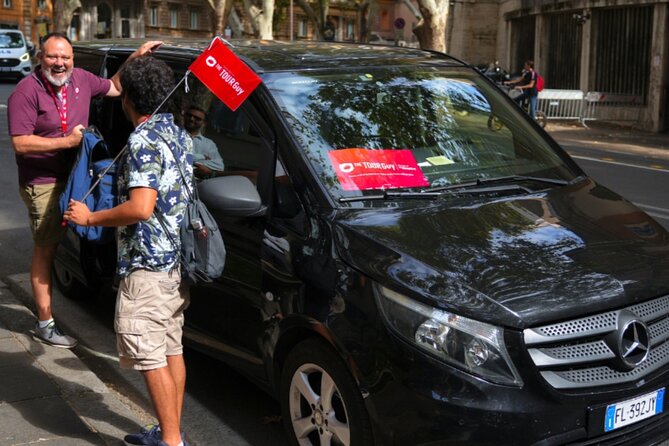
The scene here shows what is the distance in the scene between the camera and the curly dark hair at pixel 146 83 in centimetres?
358

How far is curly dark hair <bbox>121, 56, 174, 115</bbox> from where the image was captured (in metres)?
3.58

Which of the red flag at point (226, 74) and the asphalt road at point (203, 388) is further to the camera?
the asphalt road at point (203, 388)

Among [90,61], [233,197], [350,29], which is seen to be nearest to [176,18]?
[350,29]

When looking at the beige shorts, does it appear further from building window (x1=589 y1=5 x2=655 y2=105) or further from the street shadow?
building window (x1=589 y1=5 x2=655 y2=105)

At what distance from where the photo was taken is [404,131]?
171 inches

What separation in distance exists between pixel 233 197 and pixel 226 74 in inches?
24.1

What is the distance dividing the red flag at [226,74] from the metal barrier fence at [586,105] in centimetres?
2259

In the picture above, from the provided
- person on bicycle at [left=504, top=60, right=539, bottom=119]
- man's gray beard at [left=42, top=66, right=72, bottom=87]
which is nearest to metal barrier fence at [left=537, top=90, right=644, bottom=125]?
person on bicycle at [left=504, top=60, right=539, bottom=119]

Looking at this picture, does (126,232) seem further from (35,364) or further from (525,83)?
(525,83)

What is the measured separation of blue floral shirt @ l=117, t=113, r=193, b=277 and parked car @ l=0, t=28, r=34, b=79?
33231mm

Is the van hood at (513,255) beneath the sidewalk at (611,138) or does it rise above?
above

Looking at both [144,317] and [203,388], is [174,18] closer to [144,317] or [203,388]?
[203,388]

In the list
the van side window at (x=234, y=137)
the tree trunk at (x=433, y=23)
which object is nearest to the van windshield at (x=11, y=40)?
the tree trunk at (x=433, y=23)

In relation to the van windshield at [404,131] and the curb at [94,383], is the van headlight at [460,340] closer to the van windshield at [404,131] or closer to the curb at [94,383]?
the van windshield at [404,131]
